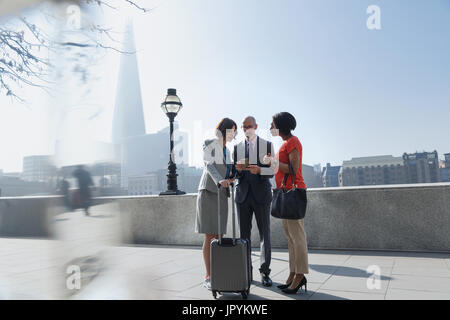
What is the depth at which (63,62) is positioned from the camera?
1.21m

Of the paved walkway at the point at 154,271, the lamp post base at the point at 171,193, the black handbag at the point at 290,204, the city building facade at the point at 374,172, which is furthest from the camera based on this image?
the city building facade at the point at 374,172

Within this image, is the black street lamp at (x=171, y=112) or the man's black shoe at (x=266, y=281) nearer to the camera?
the man's black shoe at (x=266, y=281)

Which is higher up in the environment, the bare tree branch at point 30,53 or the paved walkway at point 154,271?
the bare tree branch at point 30,53

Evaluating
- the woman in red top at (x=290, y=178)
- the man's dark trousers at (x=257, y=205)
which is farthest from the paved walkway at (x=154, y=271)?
the man's dark trousers at (x=257, y=205)

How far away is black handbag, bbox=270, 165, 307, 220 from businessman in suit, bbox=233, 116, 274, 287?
16.2 inches

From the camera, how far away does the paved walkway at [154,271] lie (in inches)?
44.6

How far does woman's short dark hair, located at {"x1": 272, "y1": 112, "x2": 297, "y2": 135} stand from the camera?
3.66m

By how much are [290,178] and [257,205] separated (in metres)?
0.59

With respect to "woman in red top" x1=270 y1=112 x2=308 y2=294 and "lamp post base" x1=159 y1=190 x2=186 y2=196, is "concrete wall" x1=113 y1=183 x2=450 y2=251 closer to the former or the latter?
"lamp post base" x1=159 y1=190 x2=186 y2=196

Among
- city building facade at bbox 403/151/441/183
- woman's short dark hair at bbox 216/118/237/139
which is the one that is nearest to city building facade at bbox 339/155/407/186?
city building facade at bbox 403/151/441/183

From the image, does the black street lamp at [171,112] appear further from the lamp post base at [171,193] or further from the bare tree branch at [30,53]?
the bare tree branch at [30,53]

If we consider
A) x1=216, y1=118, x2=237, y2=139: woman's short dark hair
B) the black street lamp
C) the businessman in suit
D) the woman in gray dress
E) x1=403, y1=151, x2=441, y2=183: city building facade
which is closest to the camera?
the woman in gray dress

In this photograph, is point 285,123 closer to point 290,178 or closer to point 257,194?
point 290,178

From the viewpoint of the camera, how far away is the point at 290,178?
11.6 ft
